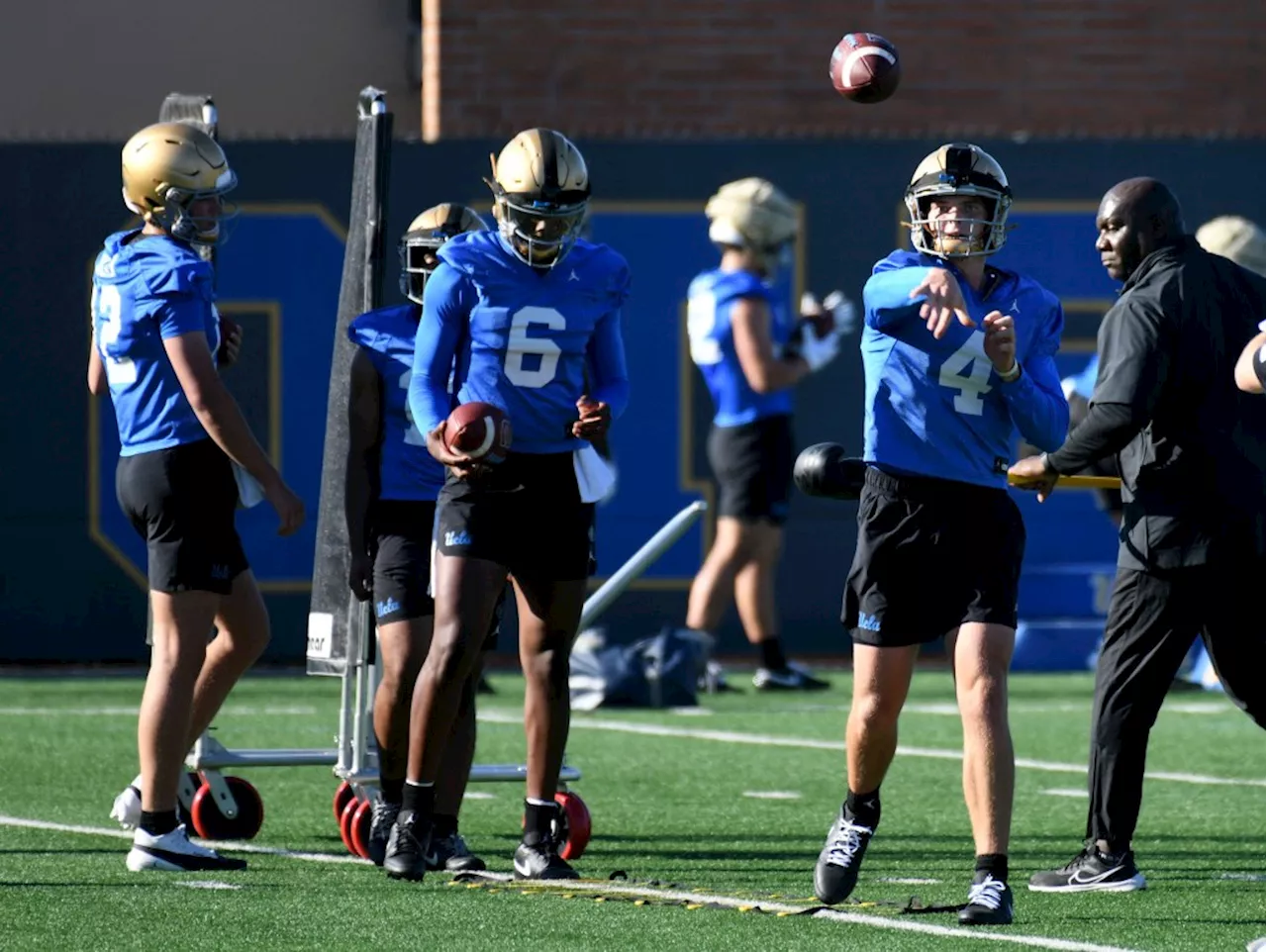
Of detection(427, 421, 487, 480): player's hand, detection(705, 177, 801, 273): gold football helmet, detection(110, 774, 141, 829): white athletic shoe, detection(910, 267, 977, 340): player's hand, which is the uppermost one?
detection(705, 177, 801, 273): gold football helmet

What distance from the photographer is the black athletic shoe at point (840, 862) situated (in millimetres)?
6535

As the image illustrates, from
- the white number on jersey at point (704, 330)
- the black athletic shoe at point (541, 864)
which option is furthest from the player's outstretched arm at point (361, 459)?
the white number on jersey at point (704, 330)

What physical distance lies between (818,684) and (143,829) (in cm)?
637

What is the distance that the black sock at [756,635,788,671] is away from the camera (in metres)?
12.9

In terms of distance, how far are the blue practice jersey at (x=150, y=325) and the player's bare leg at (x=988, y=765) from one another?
7.56 feet

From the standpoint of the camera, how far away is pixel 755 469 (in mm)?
12852

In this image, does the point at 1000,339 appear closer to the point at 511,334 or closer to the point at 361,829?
the point at 511,334

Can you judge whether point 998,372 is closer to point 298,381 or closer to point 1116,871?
point 1116,871

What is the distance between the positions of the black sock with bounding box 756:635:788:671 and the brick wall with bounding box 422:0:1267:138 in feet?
12.5

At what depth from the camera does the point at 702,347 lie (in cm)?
1294

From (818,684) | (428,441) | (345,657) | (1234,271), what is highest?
(1234,271)

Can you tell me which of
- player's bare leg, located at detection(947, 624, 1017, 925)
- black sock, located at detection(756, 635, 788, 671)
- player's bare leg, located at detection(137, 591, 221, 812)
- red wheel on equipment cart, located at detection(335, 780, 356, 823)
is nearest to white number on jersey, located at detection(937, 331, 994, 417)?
player's bare leg, located at detection(947, 624, 1017, 925)

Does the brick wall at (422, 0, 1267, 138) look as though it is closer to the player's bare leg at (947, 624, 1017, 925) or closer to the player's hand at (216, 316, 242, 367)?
the player's hand at (216, 316, 242, 367)

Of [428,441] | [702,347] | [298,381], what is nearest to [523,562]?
[428,441]
